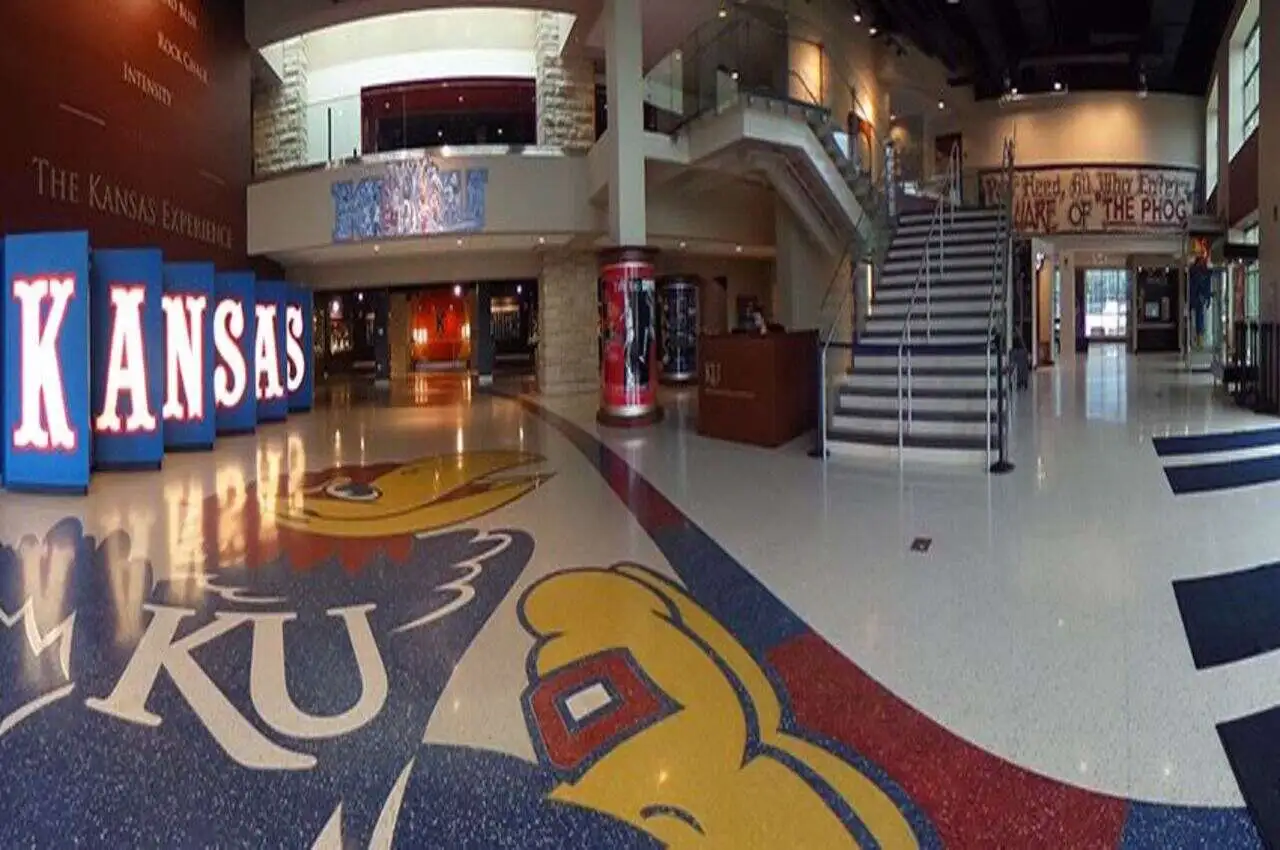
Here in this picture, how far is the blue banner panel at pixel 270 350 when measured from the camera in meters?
11.8

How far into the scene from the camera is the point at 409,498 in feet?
22.3

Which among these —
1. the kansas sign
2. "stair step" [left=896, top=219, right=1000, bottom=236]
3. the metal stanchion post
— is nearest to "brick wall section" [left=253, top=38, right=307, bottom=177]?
the kansas sign

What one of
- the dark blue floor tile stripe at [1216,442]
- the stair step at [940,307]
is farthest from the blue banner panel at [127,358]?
the dark blue floor tile stripe at [1216,442]

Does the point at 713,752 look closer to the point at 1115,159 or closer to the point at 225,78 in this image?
the point at 225,78

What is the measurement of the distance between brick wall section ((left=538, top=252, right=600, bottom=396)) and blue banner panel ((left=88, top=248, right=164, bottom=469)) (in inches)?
380

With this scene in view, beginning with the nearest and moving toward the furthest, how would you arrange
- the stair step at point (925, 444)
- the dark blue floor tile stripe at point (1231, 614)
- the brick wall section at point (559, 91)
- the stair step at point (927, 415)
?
the dark blue floor tile stripe at point (1231, 614) < the stair step at point (925, 444) < the stair step at point (927, 415) < the brick wall section at point (559, 91)

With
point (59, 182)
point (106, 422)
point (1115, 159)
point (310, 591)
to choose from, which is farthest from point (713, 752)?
point (1115, 159)

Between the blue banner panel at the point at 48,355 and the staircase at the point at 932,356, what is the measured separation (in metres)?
6.41

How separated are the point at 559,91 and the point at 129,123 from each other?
7.19 meters

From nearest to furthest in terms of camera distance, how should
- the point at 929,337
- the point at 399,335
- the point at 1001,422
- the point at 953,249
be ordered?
1. the point at 1001,422
2. the point at 929,337
3. the point at 953,249
4. the point at 399,335

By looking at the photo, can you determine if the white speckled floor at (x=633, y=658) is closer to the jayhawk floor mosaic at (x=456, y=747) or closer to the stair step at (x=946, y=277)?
the jayhawk floor mosaic at (x=456, y=747)

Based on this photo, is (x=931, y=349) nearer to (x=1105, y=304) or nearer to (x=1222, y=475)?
(x=1222, y=475)

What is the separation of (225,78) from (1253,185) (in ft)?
54.3

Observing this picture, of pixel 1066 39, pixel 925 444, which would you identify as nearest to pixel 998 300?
pixel 925 444
